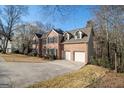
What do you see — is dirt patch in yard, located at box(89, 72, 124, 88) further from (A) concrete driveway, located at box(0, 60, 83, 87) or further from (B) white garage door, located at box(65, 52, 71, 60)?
(B) white garage door, located at box(65, 52, 71, 60)

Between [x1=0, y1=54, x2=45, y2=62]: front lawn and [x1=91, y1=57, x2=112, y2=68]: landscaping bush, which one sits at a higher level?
[x1=0, y1=54, x2=45, y2=62]: front lawn

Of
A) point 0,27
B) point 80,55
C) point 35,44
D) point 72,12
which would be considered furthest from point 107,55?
point 0,27

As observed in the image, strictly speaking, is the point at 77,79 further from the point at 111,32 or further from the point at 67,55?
the point at 111,32

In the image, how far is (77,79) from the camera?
6.30 m

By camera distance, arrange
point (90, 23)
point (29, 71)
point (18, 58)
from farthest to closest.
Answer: point (90, 23), point (18, 58), point (29, 71)

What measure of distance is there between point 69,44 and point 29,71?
4.18 feet

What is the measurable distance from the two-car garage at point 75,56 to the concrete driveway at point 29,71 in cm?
11

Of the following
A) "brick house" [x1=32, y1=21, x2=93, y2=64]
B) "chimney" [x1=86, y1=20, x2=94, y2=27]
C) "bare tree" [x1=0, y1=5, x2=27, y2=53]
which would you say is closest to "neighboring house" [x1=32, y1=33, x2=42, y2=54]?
"brick house" [x1=32, y1=21, x2=93, y2=64]

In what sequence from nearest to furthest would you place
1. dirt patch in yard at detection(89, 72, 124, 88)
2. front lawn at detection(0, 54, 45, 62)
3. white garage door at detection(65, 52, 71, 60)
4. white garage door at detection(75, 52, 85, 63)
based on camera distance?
dirt patch in yard at detection(89, 72, 124, 88)
front lawn at detection(0, 54, 45, 62)
white garage door at detection(75, 52, 85, 63)
white garage door at detection(65, 52, 71, 60)

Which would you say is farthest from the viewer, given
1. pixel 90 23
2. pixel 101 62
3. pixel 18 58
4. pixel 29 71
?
pixel 101 62

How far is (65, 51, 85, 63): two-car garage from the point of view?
6451mm

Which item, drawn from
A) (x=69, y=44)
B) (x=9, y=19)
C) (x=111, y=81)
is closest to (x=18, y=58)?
(x=9, y=19)

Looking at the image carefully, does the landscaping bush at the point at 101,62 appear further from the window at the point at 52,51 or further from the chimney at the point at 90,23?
the window at the point at 52,51

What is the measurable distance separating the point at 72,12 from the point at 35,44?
1292 millimetres
